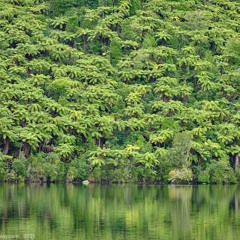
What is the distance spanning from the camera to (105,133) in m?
63.1

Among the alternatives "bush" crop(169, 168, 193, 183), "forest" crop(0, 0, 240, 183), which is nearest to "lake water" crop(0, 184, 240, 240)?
"bush" crop(169, 168, 193, 183)

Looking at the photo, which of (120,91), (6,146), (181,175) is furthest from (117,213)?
(120,91)

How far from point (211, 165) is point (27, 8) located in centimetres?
3179

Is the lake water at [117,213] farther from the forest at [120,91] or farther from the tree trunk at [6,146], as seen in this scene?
the tree trunk at [6,146]

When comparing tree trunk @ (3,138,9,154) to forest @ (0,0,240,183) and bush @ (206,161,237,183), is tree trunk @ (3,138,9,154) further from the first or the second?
bush @ (206,161,237,183)

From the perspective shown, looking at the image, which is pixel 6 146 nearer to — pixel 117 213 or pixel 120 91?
pixel 120 91

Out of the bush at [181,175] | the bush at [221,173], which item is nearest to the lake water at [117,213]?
the bush at [181,175]

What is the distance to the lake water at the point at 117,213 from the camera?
29.6 meters

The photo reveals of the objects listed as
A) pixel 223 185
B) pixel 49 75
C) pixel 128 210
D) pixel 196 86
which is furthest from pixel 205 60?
pixel 128 210

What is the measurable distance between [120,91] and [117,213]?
112ft

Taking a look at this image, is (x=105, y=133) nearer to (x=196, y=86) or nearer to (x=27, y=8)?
(x=196, y=86)

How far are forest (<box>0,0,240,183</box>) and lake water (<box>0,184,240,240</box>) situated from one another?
23.6 ft

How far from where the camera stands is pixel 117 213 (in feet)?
119

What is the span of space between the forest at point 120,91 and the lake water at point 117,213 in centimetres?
719
